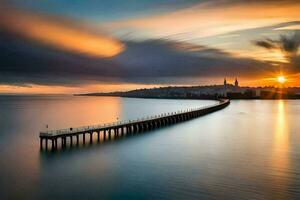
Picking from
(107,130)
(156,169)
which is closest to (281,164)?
(156,169)

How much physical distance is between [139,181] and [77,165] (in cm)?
825

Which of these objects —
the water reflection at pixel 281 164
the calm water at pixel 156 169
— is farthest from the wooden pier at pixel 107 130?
the water reflection at pixel 281 164

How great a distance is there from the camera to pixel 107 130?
5038 centimetres

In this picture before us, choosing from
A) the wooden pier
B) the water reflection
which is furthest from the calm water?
the wooden pier

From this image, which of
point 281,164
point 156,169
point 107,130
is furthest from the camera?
point 107,130

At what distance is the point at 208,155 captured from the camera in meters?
37.5

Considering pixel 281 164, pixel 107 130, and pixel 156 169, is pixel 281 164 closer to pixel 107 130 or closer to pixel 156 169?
pixel 156 169

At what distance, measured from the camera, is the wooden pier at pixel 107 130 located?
40.4m

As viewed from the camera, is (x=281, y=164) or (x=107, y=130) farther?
(x=107, y=130)

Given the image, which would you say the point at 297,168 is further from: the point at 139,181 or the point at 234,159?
the point at 139,181

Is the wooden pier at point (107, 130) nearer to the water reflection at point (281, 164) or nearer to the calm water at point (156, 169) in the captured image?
the calm water at point (156, 169)

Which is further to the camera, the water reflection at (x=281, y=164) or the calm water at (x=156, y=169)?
the water reflection at (x=281, y=164)

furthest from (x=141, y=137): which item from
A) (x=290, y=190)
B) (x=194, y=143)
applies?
(x=290, y=190)

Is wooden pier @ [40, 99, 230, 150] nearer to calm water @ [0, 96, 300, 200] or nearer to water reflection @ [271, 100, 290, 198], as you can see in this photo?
calm water @ [0, 96, 300, 200]
